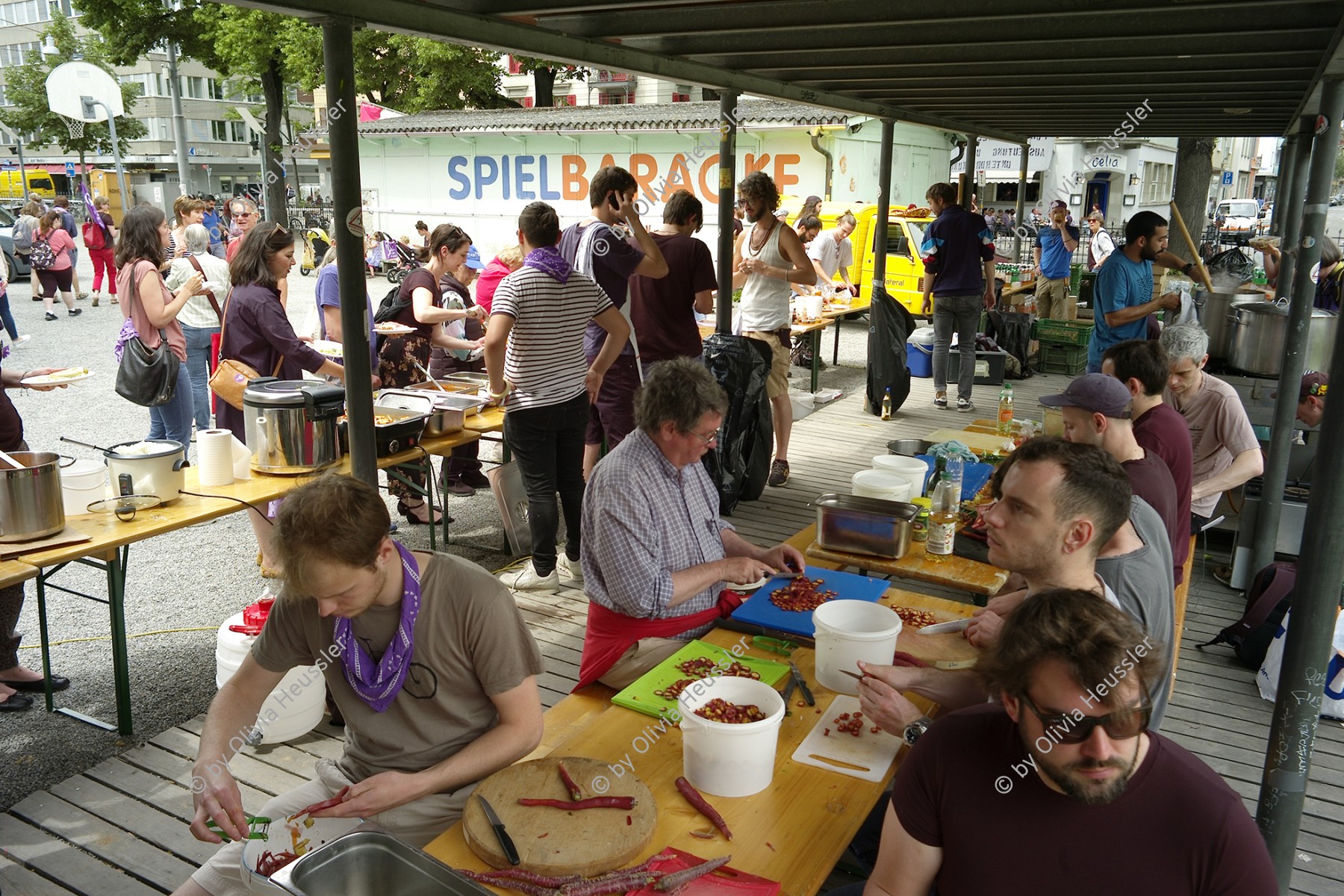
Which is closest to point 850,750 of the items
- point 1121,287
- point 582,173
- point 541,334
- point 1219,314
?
point 541,334

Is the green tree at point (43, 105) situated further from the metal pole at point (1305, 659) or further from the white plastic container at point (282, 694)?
the metal pole at point (1305, 659)

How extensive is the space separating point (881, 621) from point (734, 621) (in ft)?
1.95

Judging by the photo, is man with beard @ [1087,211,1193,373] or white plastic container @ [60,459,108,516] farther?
man with beard @ [1087,211,1193,373]

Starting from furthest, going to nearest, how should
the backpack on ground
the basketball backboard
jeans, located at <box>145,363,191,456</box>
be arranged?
1. the basketball backboard
2. jeans, located at <box>145,363,191,456</box>
3. the backpack on ground

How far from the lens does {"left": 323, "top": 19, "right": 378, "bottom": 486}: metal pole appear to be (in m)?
3.52

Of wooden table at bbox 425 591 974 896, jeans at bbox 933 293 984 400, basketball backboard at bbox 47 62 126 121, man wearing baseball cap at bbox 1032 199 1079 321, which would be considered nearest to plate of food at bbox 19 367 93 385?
wooden table at bbox 425 591 974 896

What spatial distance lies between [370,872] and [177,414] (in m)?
5.84

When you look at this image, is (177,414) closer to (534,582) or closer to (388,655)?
(534,582)

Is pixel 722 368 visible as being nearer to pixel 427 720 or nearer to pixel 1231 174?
pixel 427 720

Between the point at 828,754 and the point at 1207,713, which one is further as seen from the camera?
the point at 1207,713

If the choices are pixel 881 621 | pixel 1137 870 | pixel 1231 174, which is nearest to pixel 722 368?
A: pixel 881 621

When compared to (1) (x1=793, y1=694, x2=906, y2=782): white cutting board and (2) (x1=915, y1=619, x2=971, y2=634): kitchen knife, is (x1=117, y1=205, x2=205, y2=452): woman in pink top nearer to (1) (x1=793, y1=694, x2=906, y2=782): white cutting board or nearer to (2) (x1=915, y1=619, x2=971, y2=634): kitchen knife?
(2) (x1=915, y1=619, x2=971, y2=634): kitchen knife

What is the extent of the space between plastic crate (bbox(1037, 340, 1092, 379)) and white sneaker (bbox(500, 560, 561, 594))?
903 cm

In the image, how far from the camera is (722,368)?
22.0 feet
